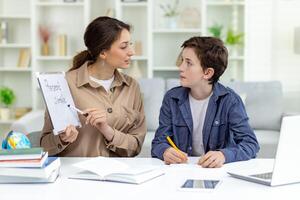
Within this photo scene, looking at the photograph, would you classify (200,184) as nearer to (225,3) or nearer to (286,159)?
(286,159)

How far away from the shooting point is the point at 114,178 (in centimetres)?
202

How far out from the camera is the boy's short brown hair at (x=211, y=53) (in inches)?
104

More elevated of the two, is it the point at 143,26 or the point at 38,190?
the point at 143,26

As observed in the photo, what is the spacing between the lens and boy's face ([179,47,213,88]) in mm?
2600

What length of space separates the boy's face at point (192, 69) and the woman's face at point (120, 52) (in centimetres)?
28

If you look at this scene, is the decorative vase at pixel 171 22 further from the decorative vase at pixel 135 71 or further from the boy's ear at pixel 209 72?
the boy's ear at pixel 209 72

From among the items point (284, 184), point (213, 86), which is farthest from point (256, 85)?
point (284, 184)

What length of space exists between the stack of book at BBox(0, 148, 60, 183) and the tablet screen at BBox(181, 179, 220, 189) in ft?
1.52

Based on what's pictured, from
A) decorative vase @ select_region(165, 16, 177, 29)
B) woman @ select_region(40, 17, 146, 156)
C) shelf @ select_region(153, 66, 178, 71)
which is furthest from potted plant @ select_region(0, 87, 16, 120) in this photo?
woman @ select_region(40, 17, 146, 156)

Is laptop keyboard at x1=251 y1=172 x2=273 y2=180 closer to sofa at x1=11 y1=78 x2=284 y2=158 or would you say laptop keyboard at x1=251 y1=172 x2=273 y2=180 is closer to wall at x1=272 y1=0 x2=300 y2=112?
sofa at x1=11 y1=78 x2=284 y2=158

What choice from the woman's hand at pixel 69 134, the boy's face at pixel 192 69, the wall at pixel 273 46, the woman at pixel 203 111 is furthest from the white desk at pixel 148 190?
the wall at pixel 273 46

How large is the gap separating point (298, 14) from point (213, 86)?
11.2 feet

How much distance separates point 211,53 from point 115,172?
0.86m

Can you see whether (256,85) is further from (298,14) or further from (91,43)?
(91,43)
